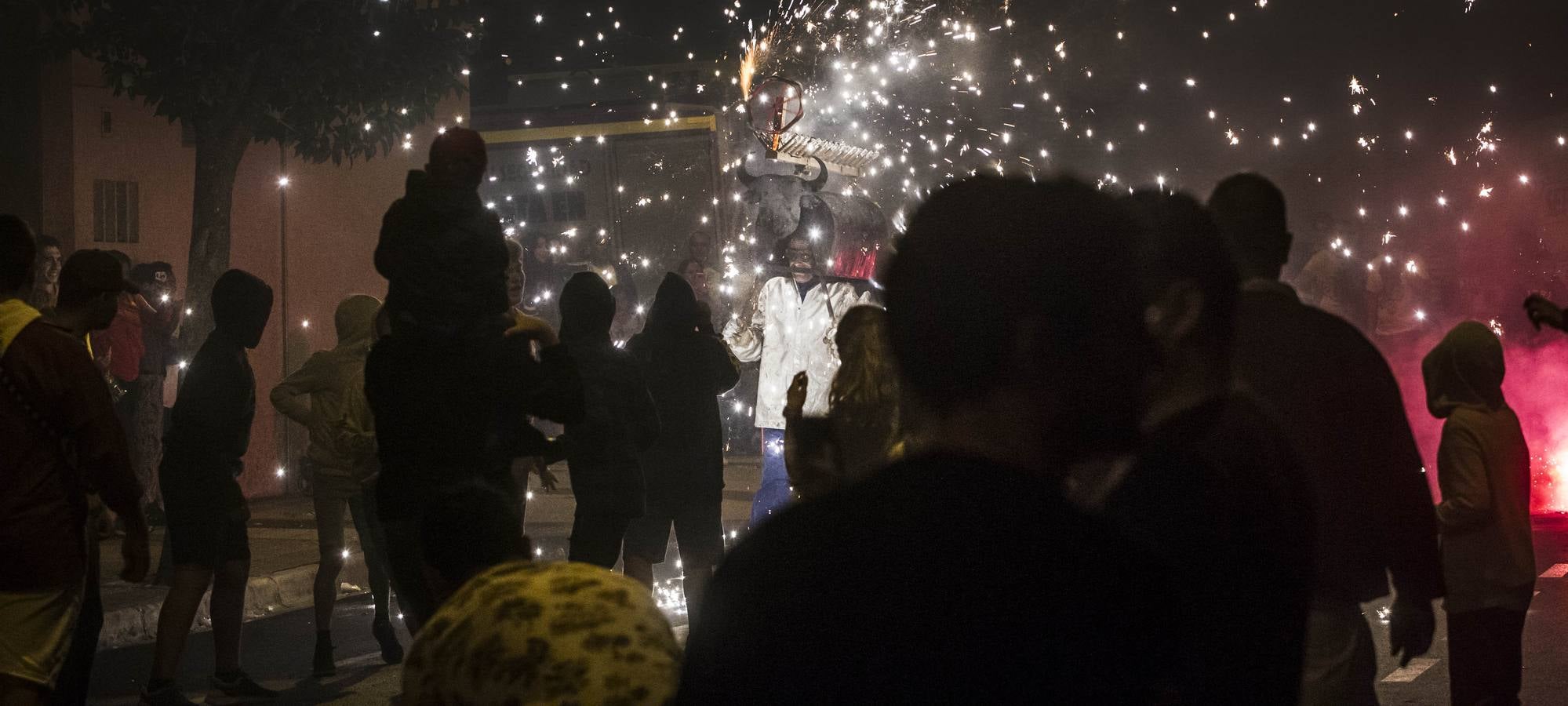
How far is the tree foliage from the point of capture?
38.5ft

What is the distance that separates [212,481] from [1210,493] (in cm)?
496

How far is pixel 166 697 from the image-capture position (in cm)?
596

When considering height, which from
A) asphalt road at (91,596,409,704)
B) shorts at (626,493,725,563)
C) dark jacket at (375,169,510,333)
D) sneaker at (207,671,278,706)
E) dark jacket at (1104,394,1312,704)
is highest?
dark jacket at (375,169,510,333)

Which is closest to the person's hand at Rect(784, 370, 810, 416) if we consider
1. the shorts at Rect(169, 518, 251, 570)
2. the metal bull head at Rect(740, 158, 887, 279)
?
the shorts at Rect(169, 518, 251, 570)

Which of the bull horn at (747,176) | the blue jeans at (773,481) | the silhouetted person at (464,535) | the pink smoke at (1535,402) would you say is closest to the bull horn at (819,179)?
the bull horn at (747,176)

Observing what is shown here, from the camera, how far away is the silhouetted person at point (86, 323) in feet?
14.8

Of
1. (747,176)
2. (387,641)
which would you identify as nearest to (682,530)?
(387,641)

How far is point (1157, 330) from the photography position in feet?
7.65

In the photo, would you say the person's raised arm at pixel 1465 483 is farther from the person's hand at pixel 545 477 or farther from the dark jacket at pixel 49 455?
the dark jacket at pixel 49 455

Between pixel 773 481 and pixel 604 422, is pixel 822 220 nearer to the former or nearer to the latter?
pixel 773 481

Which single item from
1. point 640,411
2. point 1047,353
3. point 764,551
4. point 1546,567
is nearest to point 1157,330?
point 1047,353

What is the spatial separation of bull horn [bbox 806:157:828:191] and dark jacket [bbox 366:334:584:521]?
7.99 metres

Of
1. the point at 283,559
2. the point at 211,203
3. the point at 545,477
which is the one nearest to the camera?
the point at 545,477

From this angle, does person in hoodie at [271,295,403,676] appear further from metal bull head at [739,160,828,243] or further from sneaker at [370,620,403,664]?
metal bull head at [739,160,828,243]
